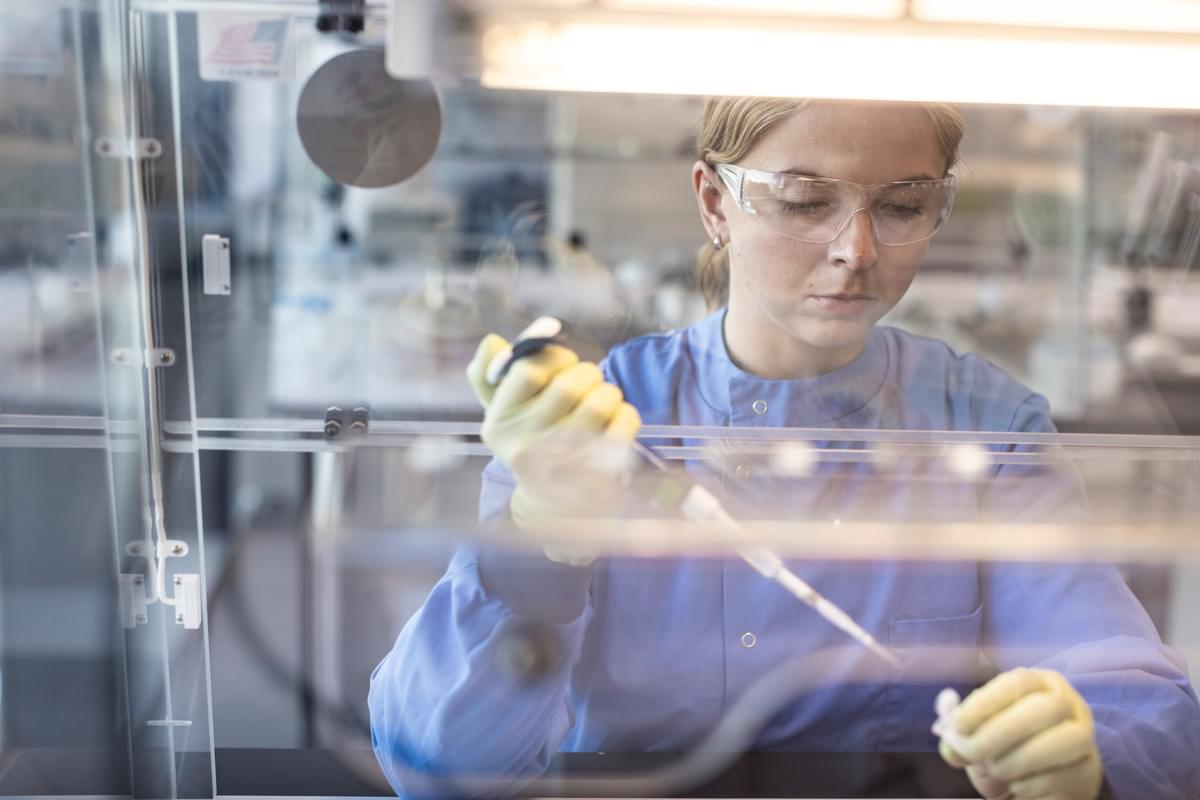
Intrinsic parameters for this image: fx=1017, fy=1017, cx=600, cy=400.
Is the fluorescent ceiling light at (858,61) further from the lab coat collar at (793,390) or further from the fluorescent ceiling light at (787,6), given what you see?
the lab coat collar at (793,390)

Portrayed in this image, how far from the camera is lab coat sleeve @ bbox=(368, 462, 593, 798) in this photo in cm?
113

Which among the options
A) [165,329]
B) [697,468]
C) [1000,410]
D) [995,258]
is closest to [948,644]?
[1000,410]

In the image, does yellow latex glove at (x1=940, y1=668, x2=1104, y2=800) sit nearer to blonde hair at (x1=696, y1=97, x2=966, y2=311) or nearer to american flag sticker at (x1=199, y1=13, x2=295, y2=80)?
blonde hair at (x1=696, y1=97, x2=966, y2=311)

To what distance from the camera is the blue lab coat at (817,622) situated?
119 centimetres

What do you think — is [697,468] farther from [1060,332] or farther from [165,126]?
[1060,332]

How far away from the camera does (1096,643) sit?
1.23 meters

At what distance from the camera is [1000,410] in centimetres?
133

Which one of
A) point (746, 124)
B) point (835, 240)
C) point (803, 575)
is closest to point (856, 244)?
point (835, 240)

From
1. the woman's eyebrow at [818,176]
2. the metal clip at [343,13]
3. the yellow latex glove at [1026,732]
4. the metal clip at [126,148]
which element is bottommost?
the yellow latex glove at [1026,732]

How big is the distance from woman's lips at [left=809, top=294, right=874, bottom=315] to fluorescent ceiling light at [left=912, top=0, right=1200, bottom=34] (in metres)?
0.39

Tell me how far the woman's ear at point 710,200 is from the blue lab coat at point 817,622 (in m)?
0.17

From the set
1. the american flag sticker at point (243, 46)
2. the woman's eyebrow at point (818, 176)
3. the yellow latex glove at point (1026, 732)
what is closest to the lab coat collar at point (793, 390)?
the woman's eyebrow at point (818, 176)

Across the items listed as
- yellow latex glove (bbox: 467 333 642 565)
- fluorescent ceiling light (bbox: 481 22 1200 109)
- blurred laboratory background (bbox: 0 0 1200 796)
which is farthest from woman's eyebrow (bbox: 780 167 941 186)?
yellow latex glove (bbox: 467 333 642 565)

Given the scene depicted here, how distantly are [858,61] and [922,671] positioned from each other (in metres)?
0.80
